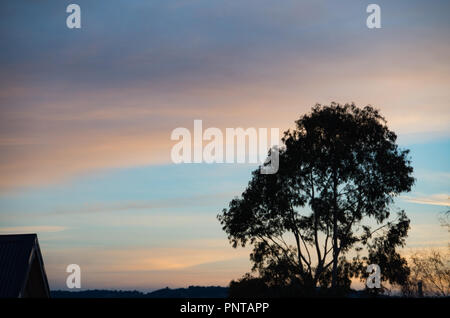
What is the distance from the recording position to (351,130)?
45.3 m

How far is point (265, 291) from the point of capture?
43.4 metres

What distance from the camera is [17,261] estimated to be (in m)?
26.9

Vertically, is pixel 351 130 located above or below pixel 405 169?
above

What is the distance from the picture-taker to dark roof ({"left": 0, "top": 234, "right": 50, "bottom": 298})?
2570cm

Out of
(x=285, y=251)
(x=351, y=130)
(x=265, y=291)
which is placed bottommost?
(x=265, y=291)

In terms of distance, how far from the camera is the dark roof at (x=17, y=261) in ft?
84.3
